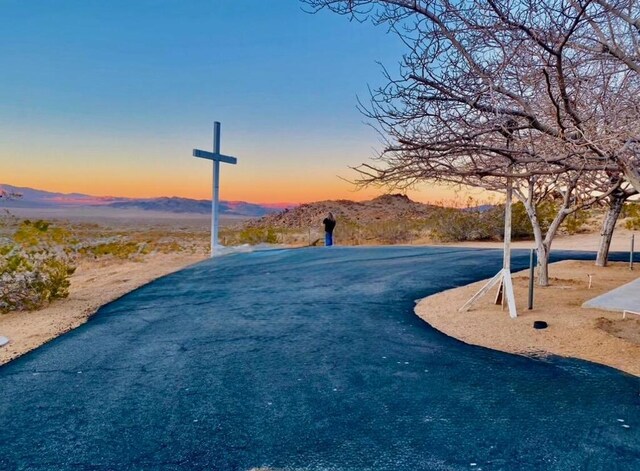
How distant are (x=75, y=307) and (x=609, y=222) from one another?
14328 millimetres

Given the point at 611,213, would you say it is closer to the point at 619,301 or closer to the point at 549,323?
the point at 619,301

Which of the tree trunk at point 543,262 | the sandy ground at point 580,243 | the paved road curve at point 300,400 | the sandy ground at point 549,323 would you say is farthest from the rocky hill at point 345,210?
the paved road curve at point 300,400

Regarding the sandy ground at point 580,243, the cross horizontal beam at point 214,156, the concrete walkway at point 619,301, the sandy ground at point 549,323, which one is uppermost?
the cross horizontal beam at point 214,156

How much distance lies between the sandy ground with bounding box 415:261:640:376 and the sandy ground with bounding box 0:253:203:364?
20.5 ft

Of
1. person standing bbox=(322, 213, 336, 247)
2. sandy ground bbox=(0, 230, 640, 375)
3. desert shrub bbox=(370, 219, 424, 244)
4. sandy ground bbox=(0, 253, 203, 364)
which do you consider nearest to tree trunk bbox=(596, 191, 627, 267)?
sandy ground bbox=(0, 230, 640, 375)

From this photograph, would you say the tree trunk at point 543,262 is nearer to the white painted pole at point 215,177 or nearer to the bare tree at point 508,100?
the bare tree at point 508,100

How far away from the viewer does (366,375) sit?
593 cm

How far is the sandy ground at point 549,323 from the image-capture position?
691cm

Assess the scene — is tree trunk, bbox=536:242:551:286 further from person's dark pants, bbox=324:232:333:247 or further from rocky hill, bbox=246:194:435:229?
rocky hill, bbox=246:194:435:229

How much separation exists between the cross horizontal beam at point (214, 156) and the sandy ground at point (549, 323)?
11144mm

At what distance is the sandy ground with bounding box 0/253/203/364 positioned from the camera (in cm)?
788

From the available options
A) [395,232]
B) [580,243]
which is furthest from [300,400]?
[395,232]

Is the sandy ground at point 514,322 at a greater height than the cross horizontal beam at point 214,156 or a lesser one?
lesser

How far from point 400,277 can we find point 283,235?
18117mm
